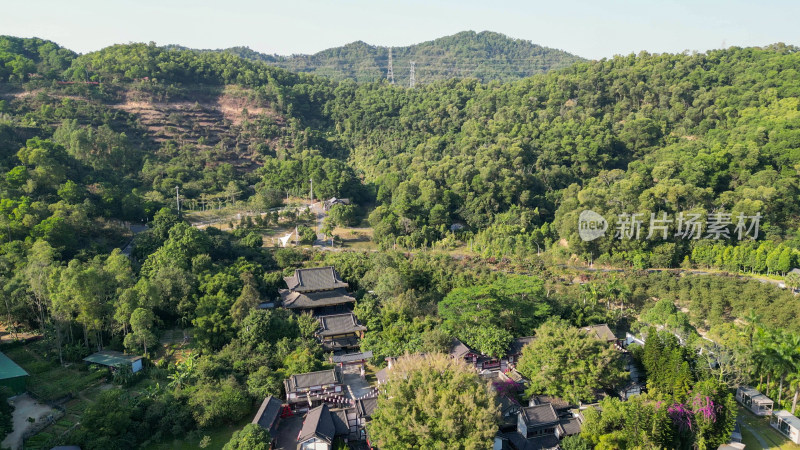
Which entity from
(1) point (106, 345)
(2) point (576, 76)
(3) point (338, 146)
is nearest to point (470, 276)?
(1) point (106, 345)

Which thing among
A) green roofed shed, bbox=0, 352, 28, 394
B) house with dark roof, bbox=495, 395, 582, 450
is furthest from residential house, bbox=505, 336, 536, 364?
green roofed shed, bbox=0, 352, 28, 394

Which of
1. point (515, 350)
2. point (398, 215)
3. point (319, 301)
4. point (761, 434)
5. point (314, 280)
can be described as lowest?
point (761, 434)

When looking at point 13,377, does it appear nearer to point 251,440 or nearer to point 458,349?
point 251,440

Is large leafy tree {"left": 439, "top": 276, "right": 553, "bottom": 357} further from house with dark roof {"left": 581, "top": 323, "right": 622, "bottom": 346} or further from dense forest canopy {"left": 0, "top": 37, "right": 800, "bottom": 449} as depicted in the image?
house with dark roof {"left": 581, "top": 323, "right": 622, "bottom": 346}

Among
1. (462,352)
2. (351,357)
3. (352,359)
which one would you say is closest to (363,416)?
(352,359)

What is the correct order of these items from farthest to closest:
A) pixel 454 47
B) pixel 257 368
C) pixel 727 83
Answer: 1. pixel 454 47
2. pixel 727 83
3. pixel 257 368

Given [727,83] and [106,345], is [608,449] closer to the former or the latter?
[106,345]

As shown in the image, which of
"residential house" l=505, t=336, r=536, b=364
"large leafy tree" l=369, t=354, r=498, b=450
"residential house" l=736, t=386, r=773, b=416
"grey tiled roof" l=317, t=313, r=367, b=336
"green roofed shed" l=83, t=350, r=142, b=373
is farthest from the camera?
"grey tiled roof" l=317, t=313, r=367, b=336
